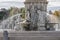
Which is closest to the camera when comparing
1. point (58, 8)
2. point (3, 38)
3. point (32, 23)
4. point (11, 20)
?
point (3, 38)

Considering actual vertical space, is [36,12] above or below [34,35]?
above

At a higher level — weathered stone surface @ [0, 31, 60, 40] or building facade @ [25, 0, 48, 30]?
building facade @ [25, 0, 48, 30]

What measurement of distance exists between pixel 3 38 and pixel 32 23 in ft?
7.19

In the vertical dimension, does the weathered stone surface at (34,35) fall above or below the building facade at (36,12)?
below

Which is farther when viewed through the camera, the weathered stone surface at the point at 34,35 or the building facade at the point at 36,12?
the building facade at the point at 36,12

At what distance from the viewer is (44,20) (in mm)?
9883

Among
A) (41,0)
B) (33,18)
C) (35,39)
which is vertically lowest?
(35,39)

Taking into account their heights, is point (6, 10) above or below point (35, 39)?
above

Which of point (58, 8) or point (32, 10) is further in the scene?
point (58, 8)

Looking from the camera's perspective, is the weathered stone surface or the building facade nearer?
the weathered stone surface

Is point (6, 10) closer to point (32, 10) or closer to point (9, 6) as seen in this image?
point (9, 6)

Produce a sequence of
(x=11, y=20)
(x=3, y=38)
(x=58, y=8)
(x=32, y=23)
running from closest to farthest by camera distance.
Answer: (x=3, y=38) < (x=32, y=23) < (x=11, y=20) < (x=58, y=8)

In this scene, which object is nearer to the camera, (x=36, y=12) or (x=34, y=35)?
(x=34, y=35)

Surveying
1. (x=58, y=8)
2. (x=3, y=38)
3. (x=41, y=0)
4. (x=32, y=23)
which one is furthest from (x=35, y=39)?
(x=58, y=8)
